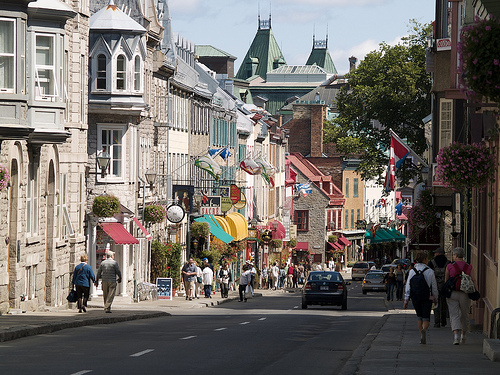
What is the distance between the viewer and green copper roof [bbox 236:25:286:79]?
608 feet

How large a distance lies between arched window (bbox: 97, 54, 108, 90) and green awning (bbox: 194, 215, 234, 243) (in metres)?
17.7

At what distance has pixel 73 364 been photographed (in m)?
15.0

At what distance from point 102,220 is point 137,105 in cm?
443

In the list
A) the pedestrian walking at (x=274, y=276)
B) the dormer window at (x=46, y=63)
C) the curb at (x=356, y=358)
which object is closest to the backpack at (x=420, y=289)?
the curb at (x=356, y=358)

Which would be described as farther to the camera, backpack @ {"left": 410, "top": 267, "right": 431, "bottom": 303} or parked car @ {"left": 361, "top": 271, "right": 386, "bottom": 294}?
parked car @ {"left": 361, "top": 271, "right": 386, "bottom": 294}

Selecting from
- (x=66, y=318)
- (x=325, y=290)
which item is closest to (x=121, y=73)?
(x=325, y=290)

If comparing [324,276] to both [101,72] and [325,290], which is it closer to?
[325,290]

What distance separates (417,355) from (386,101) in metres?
40.5

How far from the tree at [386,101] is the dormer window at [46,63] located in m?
29.6

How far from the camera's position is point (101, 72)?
39438 millimetres

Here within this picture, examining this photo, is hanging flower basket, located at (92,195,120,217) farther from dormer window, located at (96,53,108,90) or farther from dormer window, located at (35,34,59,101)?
dormer window, located at (35,34,59,101)

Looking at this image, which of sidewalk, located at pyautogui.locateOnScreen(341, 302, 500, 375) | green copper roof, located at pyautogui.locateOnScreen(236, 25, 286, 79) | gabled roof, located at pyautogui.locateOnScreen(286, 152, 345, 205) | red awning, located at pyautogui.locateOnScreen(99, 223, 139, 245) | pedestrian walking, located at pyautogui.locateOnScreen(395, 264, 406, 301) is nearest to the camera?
sidewalk, located at pyautogui.locateOnScreen(341, 302, 500, 375)

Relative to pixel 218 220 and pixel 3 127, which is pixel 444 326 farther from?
pixel 218 220

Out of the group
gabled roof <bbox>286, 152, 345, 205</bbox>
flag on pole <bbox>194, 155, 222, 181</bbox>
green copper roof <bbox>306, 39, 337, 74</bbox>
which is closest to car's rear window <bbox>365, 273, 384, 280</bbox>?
flag on pole <bbox>194, 155, 222, 181</bbox>
